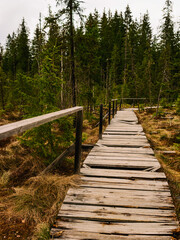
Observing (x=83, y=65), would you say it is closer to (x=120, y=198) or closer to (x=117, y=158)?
(x=117, y=158)

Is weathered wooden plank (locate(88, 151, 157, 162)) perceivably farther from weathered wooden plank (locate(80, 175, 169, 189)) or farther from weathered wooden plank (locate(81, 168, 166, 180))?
weathered wooden plank (locate(80, 175, 169, 189))

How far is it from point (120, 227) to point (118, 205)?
432 millimetres

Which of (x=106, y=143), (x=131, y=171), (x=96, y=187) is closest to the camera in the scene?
(x=96, y=187)

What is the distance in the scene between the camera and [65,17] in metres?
11.6

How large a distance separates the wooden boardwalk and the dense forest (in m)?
2.36

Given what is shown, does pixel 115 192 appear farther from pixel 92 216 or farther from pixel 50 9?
pixel 50 9

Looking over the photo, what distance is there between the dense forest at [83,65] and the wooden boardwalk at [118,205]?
7.74 feet

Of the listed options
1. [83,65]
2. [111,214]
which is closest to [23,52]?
[83,65]

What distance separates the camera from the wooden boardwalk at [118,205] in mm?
2014

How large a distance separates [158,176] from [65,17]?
38.0 feet

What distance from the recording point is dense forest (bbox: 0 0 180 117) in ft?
17.0

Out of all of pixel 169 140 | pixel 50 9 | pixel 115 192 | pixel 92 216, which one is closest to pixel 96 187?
pixel 115 192

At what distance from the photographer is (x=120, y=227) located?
2096 mm

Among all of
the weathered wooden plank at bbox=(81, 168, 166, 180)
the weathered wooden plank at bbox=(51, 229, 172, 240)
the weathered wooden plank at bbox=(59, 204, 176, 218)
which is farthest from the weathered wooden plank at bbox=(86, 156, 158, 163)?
the weathered wooden plank at bbox=(51, 229, 172, 240)
